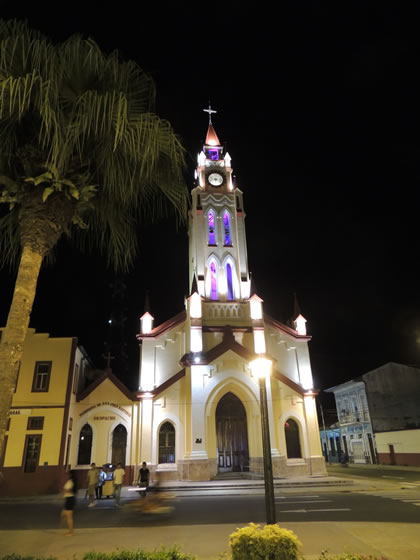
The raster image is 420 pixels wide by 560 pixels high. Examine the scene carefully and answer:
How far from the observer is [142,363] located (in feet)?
85.8

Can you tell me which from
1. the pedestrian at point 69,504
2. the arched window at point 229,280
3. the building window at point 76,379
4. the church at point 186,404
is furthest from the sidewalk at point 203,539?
the arched window at point 229,280

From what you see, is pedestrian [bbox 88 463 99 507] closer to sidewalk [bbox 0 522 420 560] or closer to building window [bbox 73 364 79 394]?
sidewalk [bbox 0 522 420 560]

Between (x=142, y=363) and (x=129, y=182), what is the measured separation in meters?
19.9

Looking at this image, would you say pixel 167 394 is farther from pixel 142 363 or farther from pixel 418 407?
pixel 418 407

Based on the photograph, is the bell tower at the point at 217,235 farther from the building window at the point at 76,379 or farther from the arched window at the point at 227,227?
the building window at the point at 76,379

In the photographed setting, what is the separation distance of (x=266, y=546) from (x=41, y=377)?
69.2 feet

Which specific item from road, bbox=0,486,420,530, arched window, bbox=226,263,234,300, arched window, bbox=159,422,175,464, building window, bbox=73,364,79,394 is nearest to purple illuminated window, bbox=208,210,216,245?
arched window, bbox=226,263,234,300

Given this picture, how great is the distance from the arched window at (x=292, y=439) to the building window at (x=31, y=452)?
1511 cm

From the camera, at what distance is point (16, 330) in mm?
6305

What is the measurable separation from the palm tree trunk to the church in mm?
18033

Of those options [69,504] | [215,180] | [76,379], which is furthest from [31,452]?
[215,180]

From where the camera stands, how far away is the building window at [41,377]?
75.4 ft

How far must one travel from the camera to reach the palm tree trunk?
19.4ft

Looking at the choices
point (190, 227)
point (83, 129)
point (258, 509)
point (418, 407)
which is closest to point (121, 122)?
point (83, 129)
